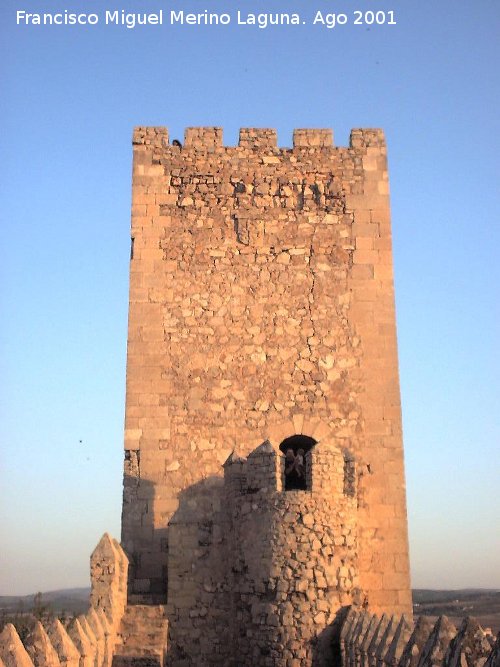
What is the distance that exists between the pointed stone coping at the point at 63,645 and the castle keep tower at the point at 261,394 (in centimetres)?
306

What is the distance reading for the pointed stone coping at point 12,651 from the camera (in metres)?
5.99

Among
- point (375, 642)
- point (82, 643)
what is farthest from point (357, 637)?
point (82, 643)

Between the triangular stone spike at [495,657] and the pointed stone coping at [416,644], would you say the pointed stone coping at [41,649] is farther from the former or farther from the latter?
the triangular stone spike at [495,657]

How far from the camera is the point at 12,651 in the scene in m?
6.04

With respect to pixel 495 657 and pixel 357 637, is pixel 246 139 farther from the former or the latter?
pixel 495 657

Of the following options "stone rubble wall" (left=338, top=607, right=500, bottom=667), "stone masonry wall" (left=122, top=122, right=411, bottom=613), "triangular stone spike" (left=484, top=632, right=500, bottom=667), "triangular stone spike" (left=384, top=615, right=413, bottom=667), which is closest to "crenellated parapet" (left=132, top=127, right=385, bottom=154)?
"stone masonry wall" (left=122, top=122, right=411, bottom=613)

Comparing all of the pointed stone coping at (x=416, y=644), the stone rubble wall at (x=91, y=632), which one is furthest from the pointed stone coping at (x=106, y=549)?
the pointed stone coping at (x=416, y=644)

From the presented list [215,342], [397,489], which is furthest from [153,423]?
[397,489]

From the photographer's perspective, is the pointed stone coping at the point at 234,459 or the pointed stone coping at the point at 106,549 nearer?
the pointed stone coping at the point at 106,549

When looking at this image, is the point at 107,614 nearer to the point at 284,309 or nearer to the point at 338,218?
the point at 284,309

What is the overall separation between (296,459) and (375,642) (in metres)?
4.08

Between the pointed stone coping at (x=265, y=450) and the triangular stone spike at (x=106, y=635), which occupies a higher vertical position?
the pointed stone coping at (x=265, y=450)

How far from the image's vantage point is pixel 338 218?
13406mm

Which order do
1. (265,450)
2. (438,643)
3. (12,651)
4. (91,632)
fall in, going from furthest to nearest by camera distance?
(265,450), (91,632), (438,643), (12,651)
